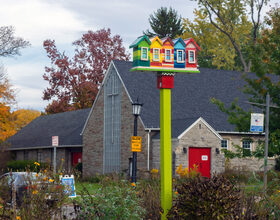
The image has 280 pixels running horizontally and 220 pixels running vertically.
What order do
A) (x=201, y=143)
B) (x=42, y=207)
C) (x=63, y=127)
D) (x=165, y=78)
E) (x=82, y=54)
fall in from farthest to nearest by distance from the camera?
(x=82, y=54) → (x=63, y=127) → (x=201, y=143) → (x=165, y=78) → (x=42, y=207)

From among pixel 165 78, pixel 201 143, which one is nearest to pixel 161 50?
pixel 165 78

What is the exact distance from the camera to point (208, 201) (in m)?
9.49

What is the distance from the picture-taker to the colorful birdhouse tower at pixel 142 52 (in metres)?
11.1

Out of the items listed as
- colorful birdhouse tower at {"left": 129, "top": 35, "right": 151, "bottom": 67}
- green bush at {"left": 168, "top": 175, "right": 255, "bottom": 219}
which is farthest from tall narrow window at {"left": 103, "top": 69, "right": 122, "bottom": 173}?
green bush at {"left": 168, "top": 175, "right": 255, "bottom": 219}

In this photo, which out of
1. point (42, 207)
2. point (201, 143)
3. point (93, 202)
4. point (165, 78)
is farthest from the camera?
point (201, 143)

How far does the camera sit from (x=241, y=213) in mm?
10242

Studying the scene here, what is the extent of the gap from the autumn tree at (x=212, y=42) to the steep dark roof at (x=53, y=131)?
16946mm

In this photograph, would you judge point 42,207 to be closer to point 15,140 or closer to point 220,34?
point 15,140

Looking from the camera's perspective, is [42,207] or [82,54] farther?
[82,54]

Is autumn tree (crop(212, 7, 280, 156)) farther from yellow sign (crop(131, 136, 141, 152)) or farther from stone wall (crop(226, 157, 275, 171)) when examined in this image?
stone wall (crop(226, 157, 275, 171))

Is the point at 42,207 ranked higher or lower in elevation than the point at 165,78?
lower

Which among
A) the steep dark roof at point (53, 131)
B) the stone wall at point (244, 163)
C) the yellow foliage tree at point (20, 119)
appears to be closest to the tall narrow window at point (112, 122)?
the steep dark roof at point (53, 131)

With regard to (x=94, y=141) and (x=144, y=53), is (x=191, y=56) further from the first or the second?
(x=94, y=141)

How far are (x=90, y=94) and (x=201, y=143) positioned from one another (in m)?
26.0
